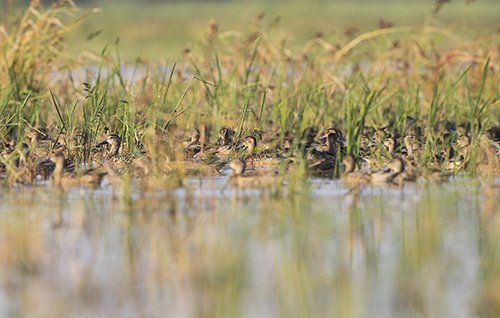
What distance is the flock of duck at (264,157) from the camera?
34.1 ft

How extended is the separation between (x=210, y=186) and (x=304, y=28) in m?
28.6

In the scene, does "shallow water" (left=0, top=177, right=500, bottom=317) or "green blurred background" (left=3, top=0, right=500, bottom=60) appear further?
"green blurred background" (left=3, top=0, right=500, bottom=60)

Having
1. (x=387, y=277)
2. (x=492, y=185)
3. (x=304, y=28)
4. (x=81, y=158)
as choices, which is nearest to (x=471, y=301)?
(x=387, y=277)

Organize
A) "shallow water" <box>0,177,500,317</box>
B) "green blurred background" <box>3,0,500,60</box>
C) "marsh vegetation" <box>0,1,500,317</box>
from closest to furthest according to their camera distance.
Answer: "shallow water" <box>0,177,500,317</box> < "marsh vegetation" <box>0,1,500,317</box> < "green blurred background" <box>3,0,500,60</box>

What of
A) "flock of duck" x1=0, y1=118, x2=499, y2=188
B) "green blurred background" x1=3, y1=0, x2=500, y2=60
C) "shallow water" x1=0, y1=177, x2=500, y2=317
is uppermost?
"green blurred background" x1=3, y1=0, x2=500, y2=60

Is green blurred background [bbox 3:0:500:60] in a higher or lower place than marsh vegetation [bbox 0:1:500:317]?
higher

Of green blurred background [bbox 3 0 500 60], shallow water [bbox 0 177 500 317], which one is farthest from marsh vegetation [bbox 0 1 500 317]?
green blurred background [bbox 3 0 500 60]

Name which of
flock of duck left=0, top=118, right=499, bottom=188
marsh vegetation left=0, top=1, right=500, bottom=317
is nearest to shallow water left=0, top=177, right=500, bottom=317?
marsh vegetation left=0, top=1, right=500, bottom=317

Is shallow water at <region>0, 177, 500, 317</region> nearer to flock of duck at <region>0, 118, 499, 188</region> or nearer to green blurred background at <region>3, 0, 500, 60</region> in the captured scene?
flock of duck at <region>0, 118, 499, 188</region>

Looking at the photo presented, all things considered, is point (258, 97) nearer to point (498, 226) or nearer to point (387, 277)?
point (498, 226)

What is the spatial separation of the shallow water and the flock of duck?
0.37m

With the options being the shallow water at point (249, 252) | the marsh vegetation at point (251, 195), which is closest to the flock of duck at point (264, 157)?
the marsh vegetation at point (251, 195)

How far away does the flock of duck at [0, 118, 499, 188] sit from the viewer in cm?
1040

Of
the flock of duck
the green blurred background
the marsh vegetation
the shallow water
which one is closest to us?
the shallow water
